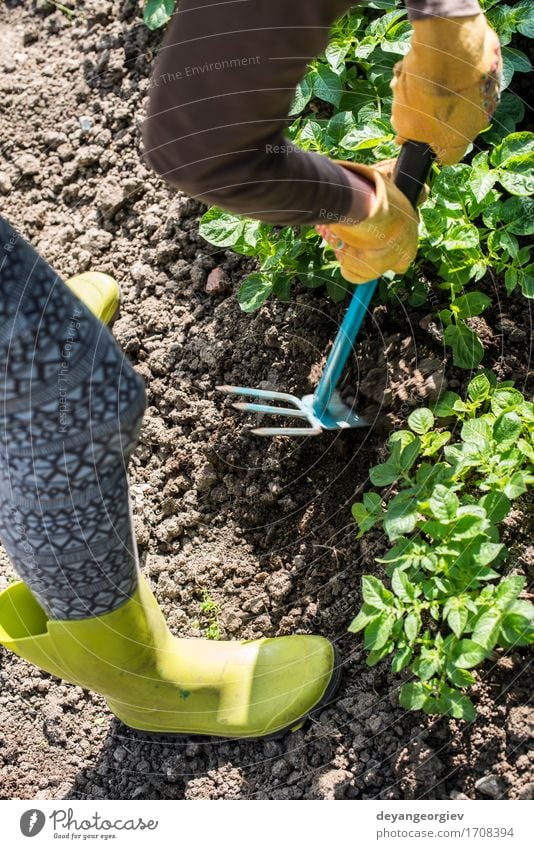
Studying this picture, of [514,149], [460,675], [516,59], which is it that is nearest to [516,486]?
[460,675]

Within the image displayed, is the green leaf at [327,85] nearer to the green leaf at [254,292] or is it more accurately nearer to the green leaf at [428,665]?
the green leaf at [254,292]

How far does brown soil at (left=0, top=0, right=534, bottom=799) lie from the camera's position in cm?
124

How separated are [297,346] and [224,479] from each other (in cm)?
26

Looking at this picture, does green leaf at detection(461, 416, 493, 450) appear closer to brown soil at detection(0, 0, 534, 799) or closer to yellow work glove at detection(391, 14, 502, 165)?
brown soil at detection(0, 0, 534, 799)

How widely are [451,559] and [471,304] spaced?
15.9 inches

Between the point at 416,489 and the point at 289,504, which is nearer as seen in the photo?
the point at 416,489

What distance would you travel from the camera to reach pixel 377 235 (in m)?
1.09

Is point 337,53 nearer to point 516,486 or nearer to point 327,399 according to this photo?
point 327,399

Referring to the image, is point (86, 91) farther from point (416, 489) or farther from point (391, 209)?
point (416, 489)

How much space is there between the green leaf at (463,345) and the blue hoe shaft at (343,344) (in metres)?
0.13

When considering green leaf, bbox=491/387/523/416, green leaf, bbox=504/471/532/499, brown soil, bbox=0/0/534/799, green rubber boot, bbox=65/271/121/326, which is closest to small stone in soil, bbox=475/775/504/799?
brown soil, bbox=0/0/534/799

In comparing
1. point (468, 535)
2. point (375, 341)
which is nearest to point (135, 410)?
point (468, 535)

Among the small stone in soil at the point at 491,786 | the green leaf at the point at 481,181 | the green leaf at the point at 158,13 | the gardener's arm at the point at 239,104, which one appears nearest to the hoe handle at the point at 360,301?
the green leaf at the point at 481,181

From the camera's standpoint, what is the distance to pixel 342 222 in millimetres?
1058
